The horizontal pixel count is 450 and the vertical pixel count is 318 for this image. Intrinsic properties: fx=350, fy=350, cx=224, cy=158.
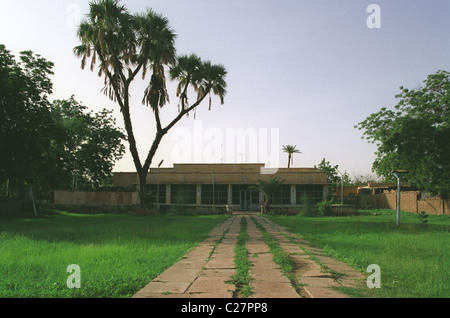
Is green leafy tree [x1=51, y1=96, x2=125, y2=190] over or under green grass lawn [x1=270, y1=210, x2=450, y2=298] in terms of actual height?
over

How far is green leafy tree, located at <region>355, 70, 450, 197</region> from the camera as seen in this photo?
20.7 metres

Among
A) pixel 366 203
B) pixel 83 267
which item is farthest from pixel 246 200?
pixel 83 267

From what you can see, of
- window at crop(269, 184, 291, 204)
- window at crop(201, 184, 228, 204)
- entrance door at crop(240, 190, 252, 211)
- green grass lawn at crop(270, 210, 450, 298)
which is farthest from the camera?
window at crop(201, 184, 228, 204)

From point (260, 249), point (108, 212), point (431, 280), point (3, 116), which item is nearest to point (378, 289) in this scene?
point (431, 280)

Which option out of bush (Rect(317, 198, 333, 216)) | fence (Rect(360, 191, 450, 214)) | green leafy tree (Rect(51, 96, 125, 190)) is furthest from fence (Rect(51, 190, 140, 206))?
fence (Rect(360, 191, 450, 214))

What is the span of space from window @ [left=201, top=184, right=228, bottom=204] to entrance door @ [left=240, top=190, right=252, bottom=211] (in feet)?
5.32

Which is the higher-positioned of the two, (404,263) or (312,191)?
(312,191)

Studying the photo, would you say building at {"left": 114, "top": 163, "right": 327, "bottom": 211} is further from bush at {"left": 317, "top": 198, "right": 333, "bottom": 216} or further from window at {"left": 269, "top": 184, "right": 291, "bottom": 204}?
bush at {"left": 317, "top": 198, "right": 333, "bottom": 216}

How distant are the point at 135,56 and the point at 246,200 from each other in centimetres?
1865

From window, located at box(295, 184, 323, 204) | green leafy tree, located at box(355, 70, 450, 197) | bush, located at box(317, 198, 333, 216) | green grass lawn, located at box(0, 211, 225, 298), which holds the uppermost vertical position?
green leafy tree, located at box(355, 70, 450, 197)

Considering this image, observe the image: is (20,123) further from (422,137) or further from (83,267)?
(422,137)

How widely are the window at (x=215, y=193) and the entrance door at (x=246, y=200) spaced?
1.62 metres

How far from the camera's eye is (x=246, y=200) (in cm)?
3538

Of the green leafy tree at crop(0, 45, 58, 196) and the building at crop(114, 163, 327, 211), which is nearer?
the green leafy tree at crop(0, 45, 58, 196)
